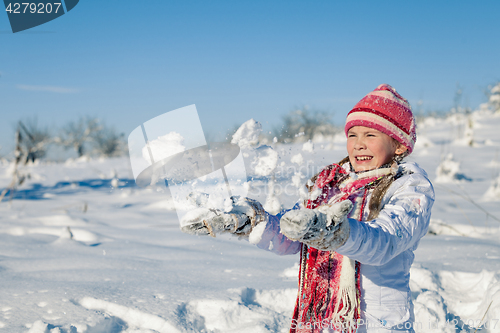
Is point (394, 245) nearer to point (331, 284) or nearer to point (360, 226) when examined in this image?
point (360, 226)

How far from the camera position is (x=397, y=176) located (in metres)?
1.24

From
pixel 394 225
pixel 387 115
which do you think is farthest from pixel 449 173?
pixel 394 225

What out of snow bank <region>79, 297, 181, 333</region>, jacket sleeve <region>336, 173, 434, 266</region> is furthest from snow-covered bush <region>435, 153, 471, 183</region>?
snow bank <region>79, 297, 181, 333</region>

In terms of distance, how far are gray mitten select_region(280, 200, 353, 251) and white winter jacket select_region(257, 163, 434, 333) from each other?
0.48 ft

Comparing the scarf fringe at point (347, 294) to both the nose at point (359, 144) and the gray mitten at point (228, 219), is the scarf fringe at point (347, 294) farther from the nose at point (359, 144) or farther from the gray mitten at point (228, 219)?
the nose at point (359, 144)

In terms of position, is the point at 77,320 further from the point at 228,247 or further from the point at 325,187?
the point at 228,247

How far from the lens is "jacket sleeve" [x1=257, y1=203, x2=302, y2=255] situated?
50.4 inches

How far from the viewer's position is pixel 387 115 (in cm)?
135

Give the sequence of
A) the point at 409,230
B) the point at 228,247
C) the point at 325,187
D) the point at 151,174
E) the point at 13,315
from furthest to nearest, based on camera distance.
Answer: the point at 228,247, the point at 13,315, the point at 325,187, the point at 151,174, the point at 409,230

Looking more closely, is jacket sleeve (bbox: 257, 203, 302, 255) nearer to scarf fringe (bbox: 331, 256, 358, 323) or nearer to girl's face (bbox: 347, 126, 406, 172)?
scarf fringe (bbox: 331, 256, 358, 323)

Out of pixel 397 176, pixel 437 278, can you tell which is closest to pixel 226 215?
pixel 397 176

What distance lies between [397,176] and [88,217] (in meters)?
4.15

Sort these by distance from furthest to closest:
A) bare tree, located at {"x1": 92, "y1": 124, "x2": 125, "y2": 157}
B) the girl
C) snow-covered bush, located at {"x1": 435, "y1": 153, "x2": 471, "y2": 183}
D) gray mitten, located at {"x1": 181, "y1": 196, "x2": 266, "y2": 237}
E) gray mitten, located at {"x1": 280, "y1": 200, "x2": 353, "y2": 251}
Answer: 1. bare tree, located at {"x1": 92, "y1": 124, "x2": 125, "y2": 157}
2. snow-covered bush, located at {"x1": 435, "y1": 153, "x2": 471, "y2": 183}
3. gray mitten, located at {"x1": 181, "y1": 196, "x2": 266, "y2": 237}
4. the girl
5. gray mitten, located at {"x1": 280, "y1": 200, "x2": 353, "y2": 251}

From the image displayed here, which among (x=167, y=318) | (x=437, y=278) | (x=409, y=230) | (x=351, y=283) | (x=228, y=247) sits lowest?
(x=437, y=278)
